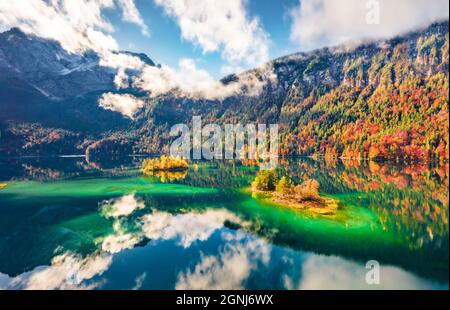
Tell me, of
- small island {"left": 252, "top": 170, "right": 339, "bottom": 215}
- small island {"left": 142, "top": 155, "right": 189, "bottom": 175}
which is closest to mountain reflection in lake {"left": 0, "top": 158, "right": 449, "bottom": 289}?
small island {"left": 252, "top": 170, "right": 339, "bottom": 215}

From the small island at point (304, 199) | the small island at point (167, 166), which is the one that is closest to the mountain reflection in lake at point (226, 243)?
the small island at point (304, 199)

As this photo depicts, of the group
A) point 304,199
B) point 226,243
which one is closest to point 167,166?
point 304,199

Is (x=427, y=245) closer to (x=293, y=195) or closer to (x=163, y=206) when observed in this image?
(x=293, y=195)

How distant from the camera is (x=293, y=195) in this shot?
50000 millimetres

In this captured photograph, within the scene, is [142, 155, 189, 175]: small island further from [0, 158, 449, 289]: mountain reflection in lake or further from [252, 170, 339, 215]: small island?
[252, 170, 339, 215]: small island

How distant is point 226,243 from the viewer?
106ft

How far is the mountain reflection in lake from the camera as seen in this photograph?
2362 centimetres

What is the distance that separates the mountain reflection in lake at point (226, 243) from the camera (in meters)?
23.6

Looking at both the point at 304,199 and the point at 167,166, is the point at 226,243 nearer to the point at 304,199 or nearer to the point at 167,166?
the point at 304,199

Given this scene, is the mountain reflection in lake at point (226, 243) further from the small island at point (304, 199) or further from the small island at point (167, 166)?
the small island at point (167, 166)
